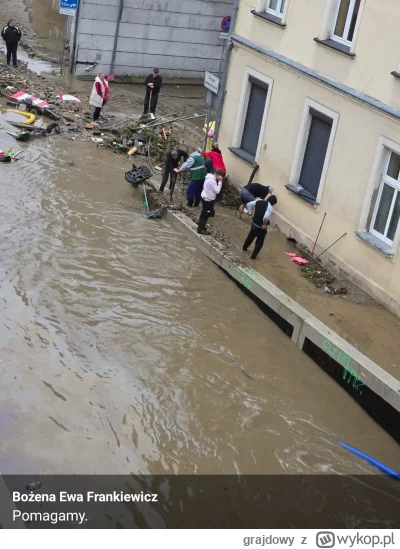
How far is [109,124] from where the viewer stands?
2178cm

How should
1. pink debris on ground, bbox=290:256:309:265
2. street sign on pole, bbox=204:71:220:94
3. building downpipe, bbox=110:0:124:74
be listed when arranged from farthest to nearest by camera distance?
building downpipe, bbox=110:0:124:74, street sign on pole, bbox=204:71:220:94, pink debris on ground, bbox=290:256:309:265

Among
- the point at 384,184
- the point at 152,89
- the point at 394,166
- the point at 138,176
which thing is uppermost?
the point at 394,166

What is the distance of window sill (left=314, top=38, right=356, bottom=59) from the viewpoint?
14.0 m

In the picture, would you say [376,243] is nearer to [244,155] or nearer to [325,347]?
[325,347]

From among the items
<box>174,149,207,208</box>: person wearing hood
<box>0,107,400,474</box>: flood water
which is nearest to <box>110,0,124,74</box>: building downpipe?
<box>174,149,207,208</box>: person wearing hood

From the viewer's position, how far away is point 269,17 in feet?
53.5

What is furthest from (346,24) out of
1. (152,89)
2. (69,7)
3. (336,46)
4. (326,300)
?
(69,7)

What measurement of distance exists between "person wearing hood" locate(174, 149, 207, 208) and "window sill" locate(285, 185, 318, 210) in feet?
6.33

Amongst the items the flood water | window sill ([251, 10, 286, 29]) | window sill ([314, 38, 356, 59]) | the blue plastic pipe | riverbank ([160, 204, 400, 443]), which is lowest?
the blue plastic pipe

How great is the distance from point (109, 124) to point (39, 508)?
1490cm

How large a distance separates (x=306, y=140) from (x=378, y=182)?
93.1 inches

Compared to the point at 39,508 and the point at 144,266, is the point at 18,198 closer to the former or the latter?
the point at 144,266

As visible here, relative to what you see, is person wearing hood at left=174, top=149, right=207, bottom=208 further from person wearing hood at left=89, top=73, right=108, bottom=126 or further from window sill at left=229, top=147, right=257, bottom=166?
person wearing hood at left=89, top=73, right=108, bottom=126

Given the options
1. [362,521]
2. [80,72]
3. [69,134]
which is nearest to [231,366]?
[362,521]
